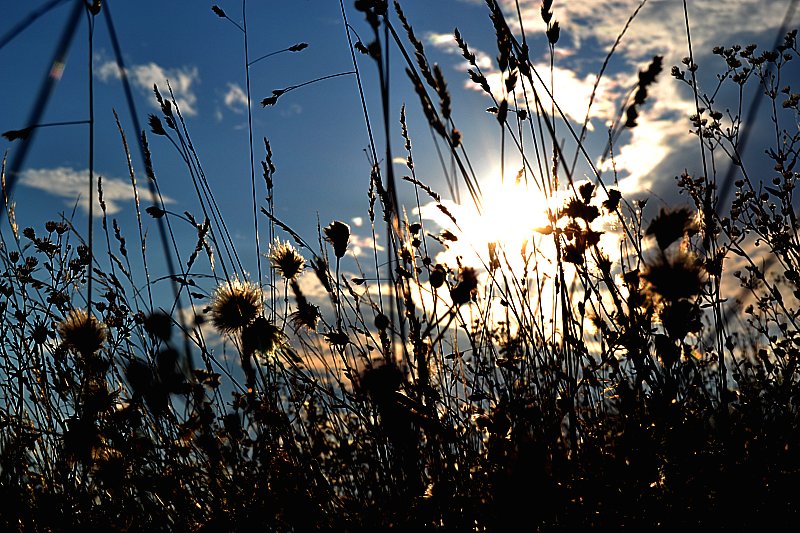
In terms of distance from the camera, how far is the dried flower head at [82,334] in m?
2.51

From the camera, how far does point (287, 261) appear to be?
2.73 meters

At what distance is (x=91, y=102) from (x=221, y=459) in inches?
51.3

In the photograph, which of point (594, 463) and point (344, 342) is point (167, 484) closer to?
point (344, 342)

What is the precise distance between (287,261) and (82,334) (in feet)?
3.08

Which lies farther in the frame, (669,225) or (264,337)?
(264,337)

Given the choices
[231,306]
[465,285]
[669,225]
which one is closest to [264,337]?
[231,306]

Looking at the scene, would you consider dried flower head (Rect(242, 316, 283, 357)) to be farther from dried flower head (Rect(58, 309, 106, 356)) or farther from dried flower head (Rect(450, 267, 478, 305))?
dried flower head (Rect(450, 267, 478, 305))

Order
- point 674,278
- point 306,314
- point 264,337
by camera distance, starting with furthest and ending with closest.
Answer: point 264,337
point 306,314
point 674,278

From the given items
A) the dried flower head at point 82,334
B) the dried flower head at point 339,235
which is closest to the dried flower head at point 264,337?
the dried flower head at point 339,235

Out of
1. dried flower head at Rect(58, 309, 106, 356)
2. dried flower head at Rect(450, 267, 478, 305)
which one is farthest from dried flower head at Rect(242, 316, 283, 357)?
dried flower head at Rect(450, 267, 478, 305)

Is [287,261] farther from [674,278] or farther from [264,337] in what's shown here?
[674,278]

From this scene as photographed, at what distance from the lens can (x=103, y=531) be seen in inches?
69.8

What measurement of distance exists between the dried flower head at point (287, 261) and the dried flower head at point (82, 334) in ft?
2.69

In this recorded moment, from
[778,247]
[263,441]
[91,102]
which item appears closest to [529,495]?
[263,441]
